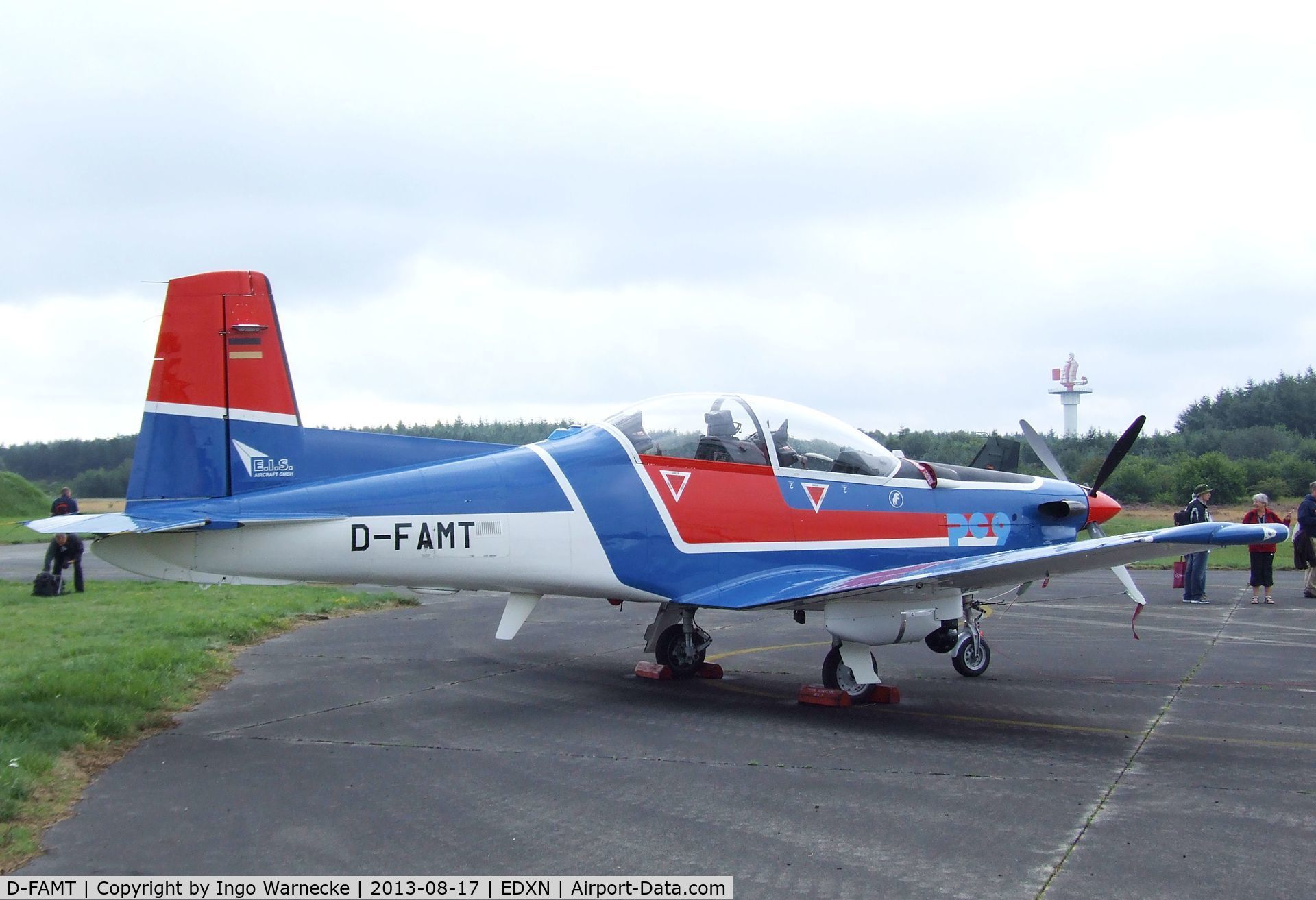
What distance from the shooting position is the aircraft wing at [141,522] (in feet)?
22.5

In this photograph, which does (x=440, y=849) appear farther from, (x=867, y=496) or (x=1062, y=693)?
(x=1062, y=693)

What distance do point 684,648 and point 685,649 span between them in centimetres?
2

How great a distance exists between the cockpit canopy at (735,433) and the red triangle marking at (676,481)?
158 mm

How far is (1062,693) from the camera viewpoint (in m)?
9.12

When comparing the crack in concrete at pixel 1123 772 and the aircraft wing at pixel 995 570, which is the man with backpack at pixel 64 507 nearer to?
the aircraft wing at pixel 995 570

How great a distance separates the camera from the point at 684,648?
10.0 meters

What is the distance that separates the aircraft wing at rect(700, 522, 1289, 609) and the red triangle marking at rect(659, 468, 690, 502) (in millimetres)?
898

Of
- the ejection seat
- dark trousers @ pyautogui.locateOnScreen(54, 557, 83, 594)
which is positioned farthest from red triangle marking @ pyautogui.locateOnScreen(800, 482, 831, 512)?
dark trousers @ pyautogui.locateOnScreen(54, 557, 83, 594)

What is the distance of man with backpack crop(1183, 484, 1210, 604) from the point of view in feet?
51.3

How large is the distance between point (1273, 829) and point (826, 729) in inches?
123

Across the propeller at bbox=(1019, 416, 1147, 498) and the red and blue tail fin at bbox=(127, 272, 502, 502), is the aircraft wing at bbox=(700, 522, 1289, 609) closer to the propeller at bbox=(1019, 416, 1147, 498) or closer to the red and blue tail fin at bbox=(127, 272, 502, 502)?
the propeller at bbox=(1019, 416, 1147, 498)

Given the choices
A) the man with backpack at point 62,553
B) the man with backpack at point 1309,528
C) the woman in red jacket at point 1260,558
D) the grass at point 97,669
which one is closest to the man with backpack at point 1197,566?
the woman in red jacket at point 1260,558

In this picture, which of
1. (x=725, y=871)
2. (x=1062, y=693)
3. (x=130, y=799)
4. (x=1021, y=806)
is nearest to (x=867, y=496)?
(x=1062, y=693)

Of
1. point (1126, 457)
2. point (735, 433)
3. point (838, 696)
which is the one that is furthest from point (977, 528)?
point (1126, 457)
